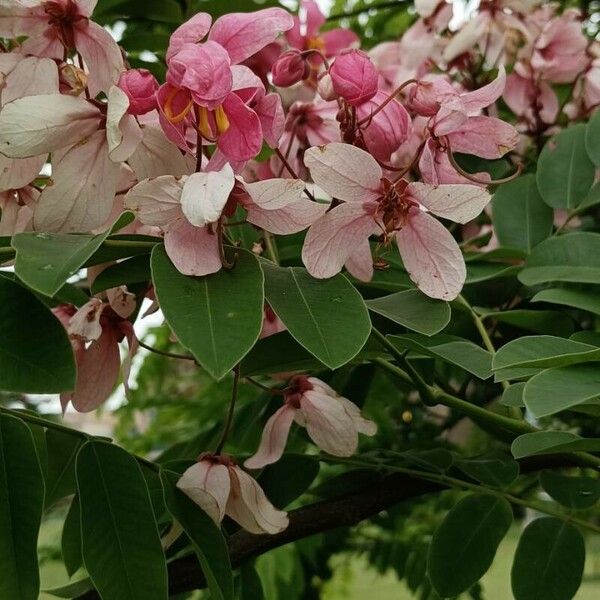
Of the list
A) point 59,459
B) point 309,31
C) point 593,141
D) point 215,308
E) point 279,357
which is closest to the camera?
point 215,308

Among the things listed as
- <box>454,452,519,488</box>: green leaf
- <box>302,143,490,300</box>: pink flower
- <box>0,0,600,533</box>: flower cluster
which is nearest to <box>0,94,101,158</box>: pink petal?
<box>0,0,600,533</box>: flower cluster

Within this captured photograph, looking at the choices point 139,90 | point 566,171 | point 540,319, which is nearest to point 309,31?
point 566,171

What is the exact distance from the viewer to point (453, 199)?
0.47 metres

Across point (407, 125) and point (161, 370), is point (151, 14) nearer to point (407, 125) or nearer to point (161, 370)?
point (407, 125)

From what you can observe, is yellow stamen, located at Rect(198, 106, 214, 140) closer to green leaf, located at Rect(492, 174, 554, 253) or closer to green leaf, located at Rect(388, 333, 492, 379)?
green leaf, located at Rect(388, 333, 492, 379)

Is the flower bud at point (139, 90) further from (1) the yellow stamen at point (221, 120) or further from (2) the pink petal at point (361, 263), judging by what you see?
(2) the pink petal at point (361, 263)

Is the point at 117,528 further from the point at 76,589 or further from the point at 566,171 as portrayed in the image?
the point at 566,171

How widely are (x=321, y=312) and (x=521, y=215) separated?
35 centimetres

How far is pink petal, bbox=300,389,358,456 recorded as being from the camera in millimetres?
578

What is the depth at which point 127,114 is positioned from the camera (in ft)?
1.47

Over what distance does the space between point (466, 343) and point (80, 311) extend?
0.67 ft

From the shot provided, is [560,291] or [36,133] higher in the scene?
[36,133]

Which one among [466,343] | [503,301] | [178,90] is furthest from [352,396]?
[178,90]

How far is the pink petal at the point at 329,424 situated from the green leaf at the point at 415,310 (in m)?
0.11
